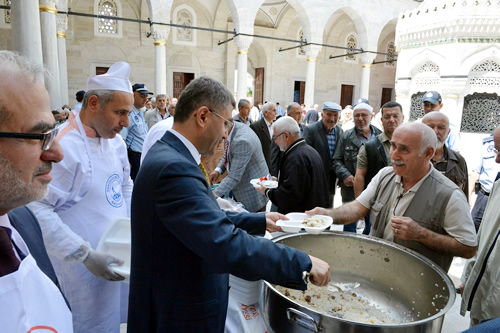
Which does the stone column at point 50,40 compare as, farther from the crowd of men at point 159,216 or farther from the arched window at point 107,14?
the crowd of men at point 159,216

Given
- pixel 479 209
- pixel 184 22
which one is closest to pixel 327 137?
pixel 479 209

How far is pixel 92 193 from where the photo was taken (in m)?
2.15

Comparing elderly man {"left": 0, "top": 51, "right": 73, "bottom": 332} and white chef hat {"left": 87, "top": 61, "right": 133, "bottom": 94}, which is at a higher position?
white chef hat {"left": 87, "top": 61, "right": 133, "bottom": 94}

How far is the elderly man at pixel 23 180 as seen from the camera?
849mm

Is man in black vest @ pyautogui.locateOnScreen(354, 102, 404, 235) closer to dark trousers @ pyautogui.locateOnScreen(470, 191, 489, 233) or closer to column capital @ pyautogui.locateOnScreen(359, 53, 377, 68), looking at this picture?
dark trousers @ pyautogui.locateOnScreen(470, 191, 489, 233)

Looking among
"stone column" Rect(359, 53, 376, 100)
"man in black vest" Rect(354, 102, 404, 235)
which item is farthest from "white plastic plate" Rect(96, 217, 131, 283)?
"stone column" Rect(359, 53, 376, 100)

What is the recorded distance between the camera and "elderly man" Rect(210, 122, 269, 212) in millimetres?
3701

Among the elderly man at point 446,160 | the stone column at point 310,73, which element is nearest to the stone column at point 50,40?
the elderly man at point 446,160

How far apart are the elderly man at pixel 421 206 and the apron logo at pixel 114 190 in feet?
6.07

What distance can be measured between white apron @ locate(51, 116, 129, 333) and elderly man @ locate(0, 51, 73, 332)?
1.20 metres

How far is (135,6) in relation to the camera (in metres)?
18.1

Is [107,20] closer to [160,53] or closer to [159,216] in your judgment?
[160,53]

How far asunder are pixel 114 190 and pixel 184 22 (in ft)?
64.1

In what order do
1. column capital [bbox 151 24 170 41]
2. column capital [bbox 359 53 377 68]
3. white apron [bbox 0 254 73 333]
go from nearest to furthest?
1. white apron [bbox 0 254 73 333]
2. column capital [bbox 151 24 170 41]
3. column capital [bbox 359 53 377 68]
